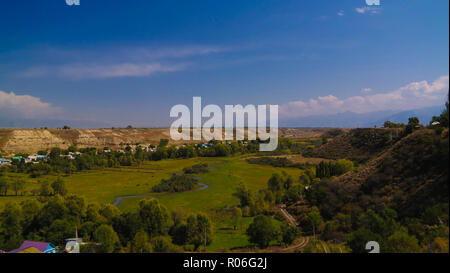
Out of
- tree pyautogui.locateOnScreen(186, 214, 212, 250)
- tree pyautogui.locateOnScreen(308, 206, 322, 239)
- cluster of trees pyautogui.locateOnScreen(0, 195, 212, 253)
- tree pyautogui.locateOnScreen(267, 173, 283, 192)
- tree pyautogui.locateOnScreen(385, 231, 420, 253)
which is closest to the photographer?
tree pyautogui.locateOnScreen(385, 231, 420, 253)

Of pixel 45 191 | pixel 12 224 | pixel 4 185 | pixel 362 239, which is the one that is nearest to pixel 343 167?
pixel 362 239

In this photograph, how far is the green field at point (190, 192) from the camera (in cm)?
1437

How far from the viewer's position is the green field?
47.1 ft

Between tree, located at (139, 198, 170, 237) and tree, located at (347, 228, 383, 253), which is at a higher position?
tree, located at (347, 228, 383, 253)

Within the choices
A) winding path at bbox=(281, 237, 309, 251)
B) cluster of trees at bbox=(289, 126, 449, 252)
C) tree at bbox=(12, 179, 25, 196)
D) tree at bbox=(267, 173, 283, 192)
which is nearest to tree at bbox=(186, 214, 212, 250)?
winding path at bbox=(281, 237, 309, 251)

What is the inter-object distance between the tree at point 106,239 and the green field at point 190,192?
3901 millimetres

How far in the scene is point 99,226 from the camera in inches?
419

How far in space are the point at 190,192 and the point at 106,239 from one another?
44.2 ft

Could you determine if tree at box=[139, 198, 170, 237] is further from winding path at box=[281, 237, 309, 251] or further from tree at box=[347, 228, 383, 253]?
tree at box=[347, 228, 383, 253]

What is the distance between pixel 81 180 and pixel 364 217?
92.4ft

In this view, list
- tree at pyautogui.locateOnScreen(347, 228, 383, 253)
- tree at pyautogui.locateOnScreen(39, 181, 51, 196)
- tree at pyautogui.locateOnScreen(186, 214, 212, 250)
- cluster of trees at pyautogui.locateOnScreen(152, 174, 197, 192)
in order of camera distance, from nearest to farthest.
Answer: tree at pyautogui.locateOnScreen(347, 228, 383, 253) < tree at pyautogui.locateOnScreen(186, 214, 212, 250) < tree at pyautogui.locateOnScreen(39, 181, 51, 196) < cluster of trees at pyautogui.locateOnScreen(152, 174, 197, 192)

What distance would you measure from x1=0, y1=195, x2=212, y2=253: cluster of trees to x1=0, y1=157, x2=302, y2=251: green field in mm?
1351

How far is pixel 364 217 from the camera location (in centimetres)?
925

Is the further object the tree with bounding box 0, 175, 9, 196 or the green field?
the tree with bounding box 0, 175, 9, 196
